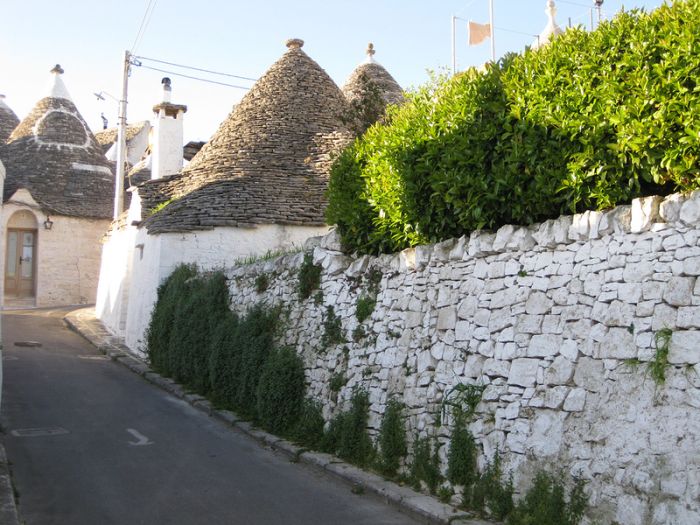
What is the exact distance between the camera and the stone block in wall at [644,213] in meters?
5.34

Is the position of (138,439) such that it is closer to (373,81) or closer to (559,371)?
(559,371)

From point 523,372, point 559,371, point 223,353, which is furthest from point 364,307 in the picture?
point 223,353

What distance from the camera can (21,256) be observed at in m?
28.7

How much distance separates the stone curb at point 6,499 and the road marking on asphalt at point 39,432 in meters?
1.52

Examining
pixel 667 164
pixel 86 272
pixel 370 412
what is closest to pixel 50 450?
pixel 370 412

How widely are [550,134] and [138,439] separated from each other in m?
6.68

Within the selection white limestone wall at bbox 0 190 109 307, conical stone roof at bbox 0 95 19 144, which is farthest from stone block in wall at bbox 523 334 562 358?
conical stone roof at bbox 0 95 19 144

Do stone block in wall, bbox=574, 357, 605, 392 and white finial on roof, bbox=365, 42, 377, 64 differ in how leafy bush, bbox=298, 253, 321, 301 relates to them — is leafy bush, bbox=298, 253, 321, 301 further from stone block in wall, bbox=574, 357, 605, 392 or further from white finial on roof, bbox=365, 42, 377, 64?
white finial on roof, bbox=365, 42, 377, 64

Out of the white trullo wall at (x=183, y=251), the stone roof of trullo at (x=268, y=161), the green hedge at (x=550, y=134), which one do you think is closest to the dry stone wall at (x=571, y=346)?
the green hedge at (x=550, y=134)

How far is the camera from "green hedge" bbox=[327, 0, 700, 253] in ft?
17.4

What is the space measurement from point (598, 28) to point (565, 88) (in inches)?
21.0

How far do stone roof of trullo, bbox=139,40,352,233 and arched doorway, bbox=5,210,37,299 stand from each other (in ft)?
37.3

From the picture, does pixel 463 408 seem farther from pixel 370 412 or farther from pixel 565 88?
pixel 565 88

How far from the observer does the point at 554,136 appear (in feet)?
20.4
